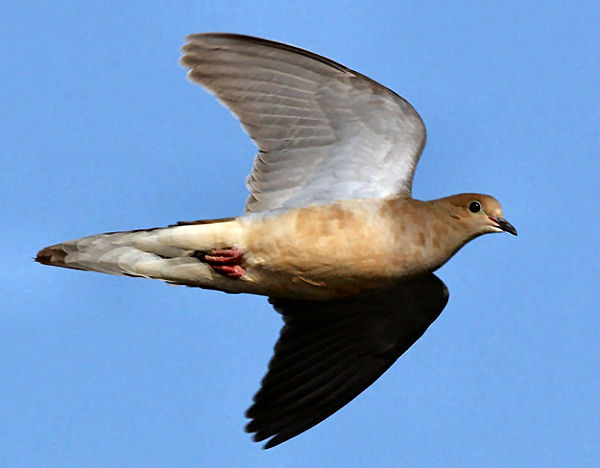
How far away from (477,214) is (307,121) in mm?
1393

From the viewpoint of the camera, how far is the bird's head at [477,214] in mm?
9281

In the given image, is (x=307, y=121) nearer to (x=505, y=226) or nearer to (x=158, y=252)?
(x=158, y=252)

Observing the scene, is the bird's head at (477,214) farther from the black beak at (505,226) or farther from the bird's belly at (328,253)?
the bird's belly at (328,253)

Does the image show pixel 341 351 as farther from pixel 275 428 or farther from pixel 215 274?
pixel 215 274

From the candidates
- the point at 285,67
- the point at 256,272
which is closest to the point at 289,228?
the point at 256,272

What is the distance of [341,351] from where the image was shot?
405 inches

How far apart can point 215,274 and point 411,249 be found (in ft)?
4.59

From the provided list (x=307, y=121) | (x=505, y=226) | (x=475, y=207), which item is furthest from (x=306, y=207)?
(x=505, y=226)

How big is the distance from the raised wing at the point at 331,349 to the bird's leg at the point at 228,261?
1.10 metres

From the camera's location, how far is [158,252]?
9.28 meters

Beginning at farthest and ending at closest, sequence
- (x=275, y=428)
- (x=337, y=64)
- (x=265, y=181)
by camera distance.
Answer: (x=275, y=428) < (x=265, y=181) < (x=337, y=64)

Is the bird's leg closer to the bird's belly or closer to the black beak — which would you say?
the bird's belly

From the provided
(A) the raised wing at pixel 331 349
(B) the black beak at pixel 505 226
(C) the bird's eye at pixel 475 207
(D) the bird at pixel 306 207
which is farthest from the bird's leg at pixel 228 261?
(B) the black beak at pixel 505 226

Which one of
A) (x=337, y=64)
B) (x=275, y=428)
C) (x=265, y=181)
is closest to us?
(x=337, y=64)
